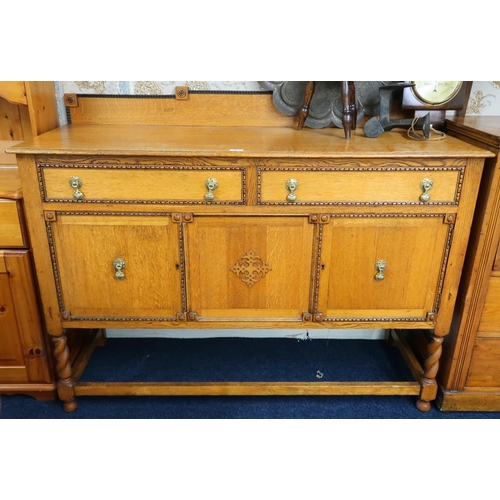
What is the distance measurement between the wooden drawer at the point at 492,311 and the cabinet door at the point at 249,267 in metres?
0.69

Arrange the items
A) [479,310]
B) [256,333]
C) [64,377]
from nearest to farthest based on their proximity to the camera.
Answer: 1. [479,310]
2. [64,377]
3. [256,333]

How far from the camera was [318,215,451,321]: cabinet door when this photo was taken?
5.32ft

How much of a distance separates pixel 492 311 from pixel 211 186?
1187mm

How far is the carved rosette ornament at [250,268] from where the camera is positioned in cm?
166

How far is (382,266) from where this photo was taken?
167cm

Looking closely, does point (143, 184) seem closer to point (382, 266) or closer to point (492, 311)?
point (382, 266)

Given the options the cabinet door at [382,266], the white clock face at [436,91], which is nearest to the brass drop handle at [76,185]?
the cabinet door at [382,266]

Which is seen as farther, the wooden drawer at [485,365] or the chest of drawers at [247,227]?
the wooden drawer at [485,365]

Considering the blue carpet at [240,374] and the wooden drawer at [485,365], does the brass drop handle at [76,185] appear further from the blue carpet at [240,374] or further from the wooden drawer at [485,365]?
the wooden drawer at [485,365]

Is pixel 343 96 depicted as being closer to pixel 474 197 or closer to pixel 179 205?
pixel 474 197

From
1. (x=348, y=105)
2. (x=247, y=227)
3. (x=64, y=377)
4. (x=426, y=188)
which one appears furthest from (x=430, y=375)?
(x=64, y=377)

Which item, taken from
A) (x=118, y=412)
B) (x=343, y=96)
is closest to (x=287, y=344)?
(x=118, y=412)

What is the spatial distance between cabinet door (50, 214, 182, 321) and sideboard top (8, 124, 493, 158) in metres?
0.24

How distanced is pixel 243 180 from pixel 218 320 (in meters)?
0.56
